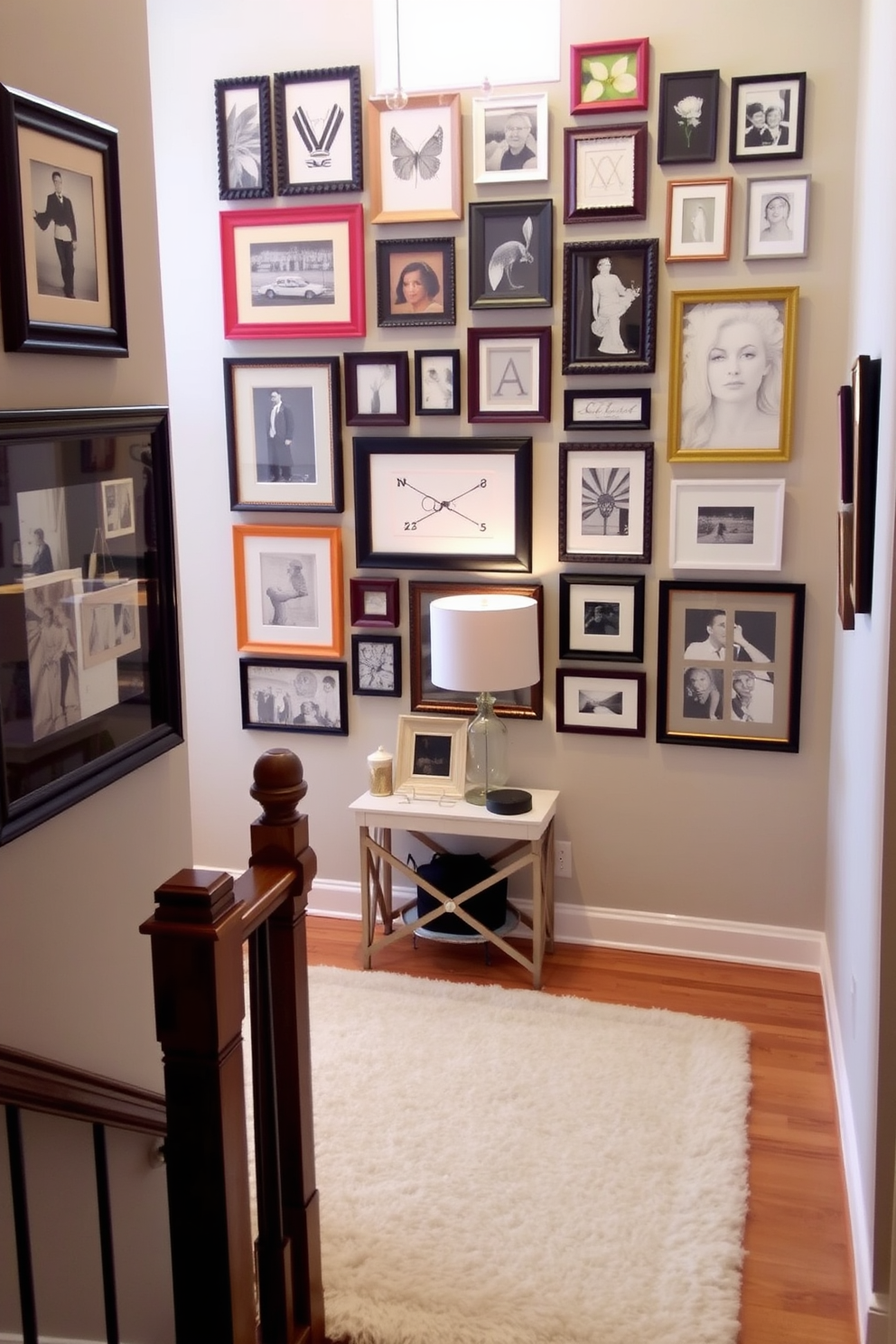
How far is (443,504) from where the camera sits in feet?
13.3

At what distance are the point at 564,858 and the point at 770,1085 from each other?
1081 mm

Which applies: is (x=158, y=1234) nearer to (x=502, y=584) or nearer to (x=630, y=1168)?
(x=630, y=1168)

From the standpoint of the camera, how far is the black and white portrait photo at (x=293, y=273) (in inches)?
159

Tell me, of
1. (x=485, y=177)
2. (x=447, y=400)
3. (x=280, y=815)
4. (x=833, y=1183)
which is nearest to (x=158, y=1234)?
(x=280, y=815)

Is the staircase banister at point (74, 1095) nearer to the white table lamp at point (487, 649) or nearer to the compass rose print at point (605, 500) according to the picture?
the white table lamp at point (487, 649)

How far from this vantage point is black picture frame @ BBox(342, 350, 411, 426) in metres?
4.02

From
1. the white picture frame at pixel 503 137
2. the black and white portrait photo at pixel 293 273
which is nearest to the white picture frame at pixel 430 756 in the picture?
the black and white portrait photo at pixel 293 273

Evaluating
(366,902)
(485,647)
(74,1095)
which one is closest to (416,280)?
(485,647)

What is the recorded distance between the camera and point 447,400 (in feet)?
13.1

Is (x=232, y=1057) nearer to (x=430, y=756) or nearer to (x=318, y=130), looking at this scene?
(x=430, y=756)

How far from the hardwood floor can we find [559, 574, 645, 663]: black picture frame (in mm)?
1004

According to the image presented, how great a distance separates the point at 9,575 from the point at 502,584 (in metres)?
2.41

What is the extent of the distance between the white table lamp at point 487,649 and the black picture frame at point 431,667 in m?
0.06

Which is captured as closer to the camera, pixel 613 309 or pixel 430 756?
pixel 613 309
